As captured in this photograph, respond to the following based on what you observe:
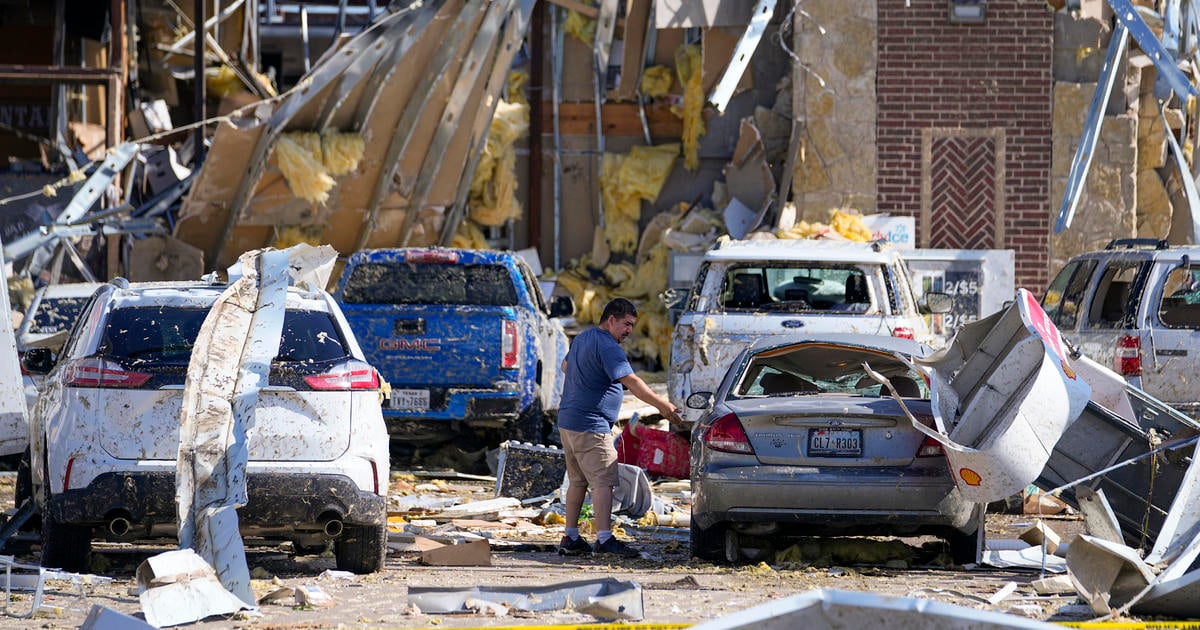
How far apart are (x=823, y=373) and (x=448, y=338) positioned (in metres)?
4.65

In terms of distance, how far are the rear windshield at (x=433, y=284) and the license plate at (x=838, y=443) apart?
589cm

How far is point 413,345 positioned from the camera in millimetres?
14562

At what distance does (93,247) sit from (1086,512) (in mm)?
15386

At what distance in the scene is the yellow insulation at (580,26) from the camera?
74.4 ft

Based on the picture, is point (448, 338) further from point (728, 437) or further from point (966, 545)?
point (966, 545)

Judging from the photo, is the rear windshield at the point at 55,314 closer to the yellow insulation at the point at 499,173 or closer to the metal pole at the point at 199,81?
the metal pole at the point at 199,81

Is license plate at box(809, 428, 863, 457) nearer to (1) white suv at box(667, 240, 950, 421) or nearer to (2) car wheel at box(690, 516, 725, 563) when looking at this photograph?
(2) car wheel at box(690, 516, 725, 563)

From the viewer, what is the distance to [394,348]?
1457cm

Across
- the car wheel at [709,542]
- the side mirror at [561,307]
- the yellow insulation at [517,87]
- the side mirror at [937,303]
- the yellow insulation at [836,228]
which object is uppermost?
the yellow insulation at [517,87]

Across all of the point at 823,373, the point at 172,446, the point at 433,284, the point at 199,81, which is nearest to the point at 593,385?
the point at 823,373

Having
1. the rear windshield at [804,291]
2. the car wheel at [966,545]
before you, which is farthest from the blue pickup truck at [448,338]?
the car wheel at [966,545]

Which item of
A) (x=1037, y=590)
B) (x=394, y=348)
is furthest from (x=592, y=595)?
(x=394, y=348)

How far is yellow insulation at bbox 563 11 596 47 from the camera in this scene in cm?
2267

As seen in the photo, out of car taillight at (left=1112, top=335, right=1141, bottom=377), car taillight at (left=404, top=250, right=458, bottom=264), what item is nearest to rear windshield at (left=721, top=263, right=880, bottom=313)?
car taillight at (left=1112, top=335, right=1141, bottom=377)
